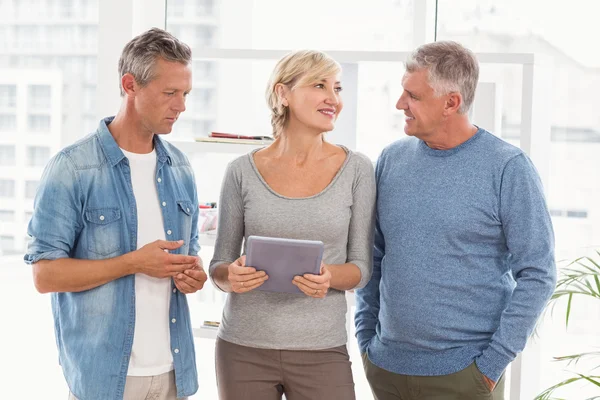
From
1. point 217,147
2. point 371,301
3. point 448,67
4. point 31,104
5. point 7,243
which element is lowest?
point 7,243

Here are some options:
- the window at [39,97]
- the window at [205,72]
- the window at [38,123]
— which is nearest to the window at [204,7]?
the window at [205,72]

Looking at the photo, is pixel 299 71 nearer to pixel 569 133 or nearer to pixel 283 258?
pixel 283 258

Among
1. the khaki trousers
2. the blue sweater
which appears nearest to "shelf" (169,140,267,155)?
the blue sweater

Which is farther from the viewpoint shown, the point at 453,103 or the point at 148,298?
the point at 453,103

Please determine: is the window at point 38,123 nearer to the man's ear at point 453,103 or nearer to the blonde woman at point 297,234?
the blonde woman at point 297,234

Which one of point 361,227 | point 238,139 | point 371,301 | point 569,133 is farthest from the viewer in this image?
point 569,133

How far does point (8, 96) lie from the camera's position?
516 cm

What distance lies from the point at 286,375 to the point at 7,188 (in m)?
3.63

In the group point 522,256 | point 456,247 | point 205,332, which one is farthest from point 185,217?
point 205,332

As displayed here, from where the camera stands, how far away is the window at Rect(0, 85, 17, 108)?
16.9 ft

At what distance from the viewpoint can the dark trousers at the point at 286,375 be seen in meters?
2.12

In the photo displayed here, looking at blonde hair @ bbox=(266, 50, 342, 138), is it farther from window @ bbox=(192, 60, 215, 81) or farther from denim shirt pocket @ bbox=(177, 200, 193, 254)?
window @ bbox=(192, 60, 215, 81)

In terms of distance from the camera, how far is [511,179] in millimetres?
2100

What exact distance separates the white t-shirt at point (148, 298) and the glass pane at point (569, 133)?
2.71 metres
